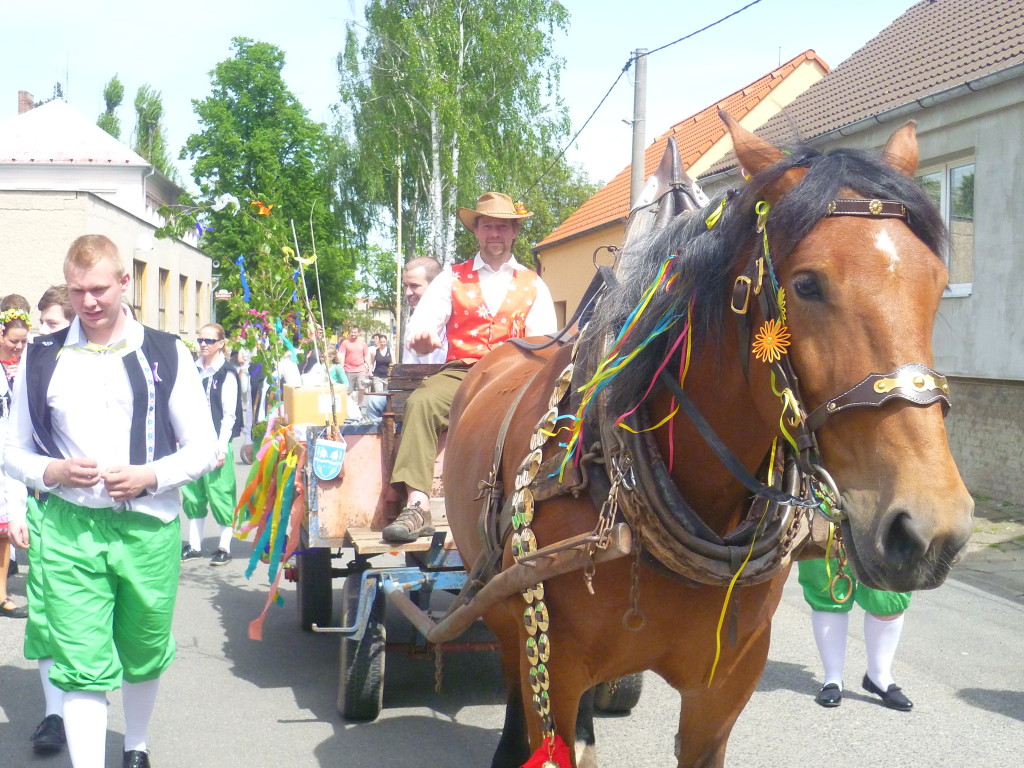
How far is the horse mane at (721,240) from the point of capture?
6.53ft

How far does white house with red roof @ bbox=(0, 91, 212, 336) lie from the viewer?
20.2 m

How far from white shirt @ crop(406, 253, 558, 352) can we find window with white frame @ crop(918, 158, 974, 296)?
24.9 feet

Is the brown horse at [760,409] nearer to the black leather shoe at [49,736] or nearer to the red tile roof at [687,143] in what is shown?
the black leather shoe at [49,736]

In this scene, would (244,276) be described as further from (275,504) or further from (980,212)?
(980,212)

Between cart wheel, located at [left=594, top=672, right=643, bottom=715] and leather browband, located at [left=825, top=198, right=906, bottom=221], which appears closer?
leather browband, located at [left=825, top=198, right=906, bottom=221]

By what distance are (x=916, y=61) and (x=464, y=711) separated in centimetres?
1221

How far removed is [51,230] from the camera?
2019 cm

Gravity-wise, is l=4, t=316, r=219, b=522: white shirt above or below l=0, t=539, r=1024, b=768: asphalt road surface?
above

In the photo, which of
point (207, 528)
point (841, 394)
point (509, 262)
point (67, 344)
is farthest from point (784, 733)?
point (207, 528)

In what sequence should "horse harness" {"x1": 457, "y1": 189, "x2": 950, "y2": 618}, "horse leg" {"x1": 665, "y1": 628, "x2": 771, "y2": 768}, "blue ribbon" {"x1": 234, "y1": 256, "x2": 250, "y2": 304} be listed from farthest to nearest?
"blue ribbon" {"x1": 234, "y1": 256, "x2": 250, "y2": 304} < "horse leg" {"x1": 665, "y1": 628, "x2": 771, "y2": 768} < "horse harness" {"x1": 457, "y1": 189, "x2": 950, "y2": 618}

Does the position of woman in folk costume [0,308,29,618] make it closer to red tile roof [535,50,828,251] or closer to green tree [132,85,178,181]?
red tile roof [535,50,828,251]

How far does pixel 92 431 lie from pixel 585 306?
163 cm

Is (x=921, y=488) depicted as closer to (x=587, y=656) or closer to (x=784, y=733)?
(x=587, y=656)

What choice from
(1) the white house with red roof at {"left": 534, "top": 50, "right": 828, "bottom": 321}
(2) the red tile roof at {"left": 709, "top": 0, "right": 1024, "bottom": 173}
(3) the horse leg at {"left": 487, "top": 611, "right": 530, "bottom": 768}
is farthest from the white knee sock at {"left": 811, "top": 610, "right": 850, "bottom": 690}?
(1) the white house with red roof at {"left": 534, "top": 50, "right": 828, "bottom": 321}
